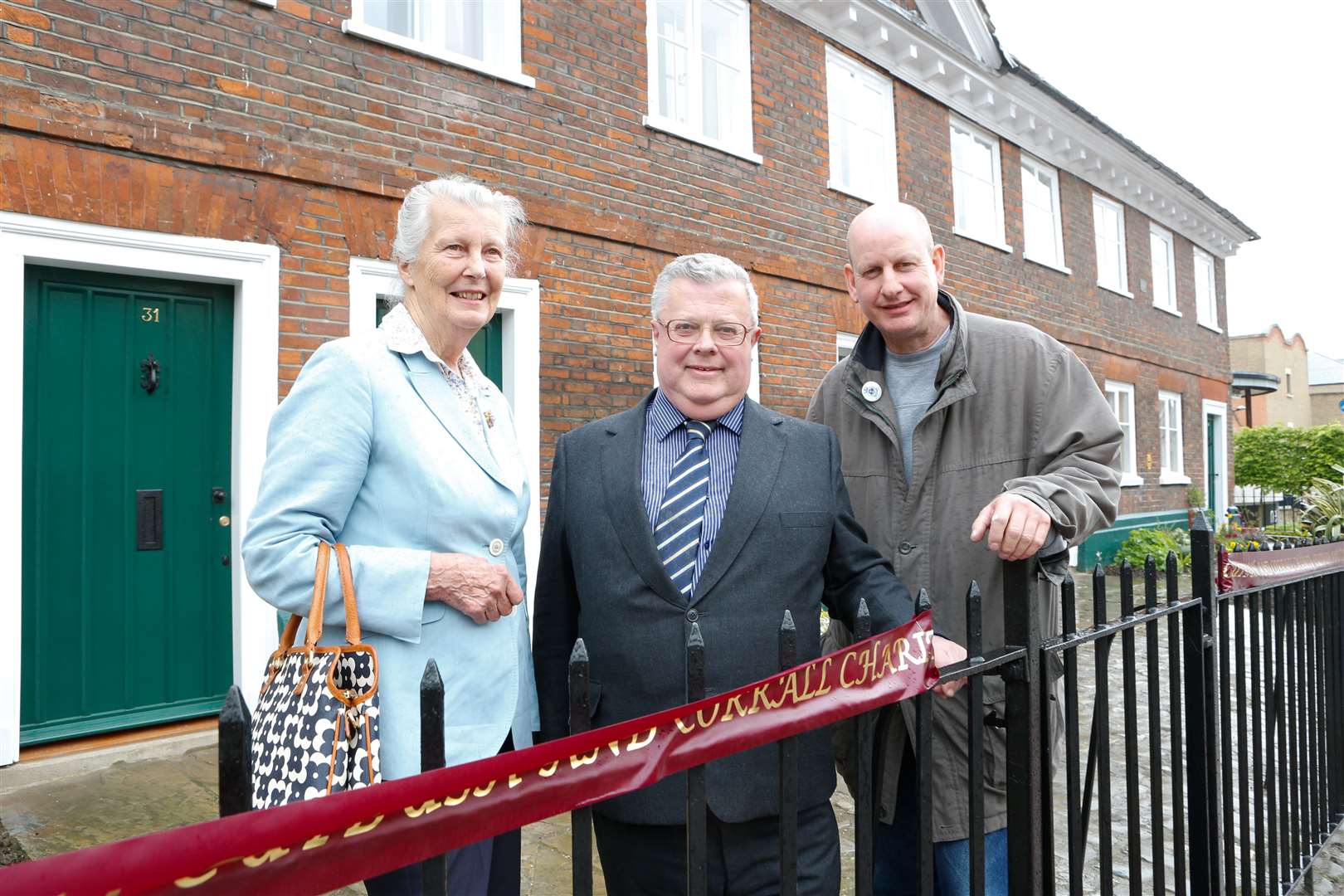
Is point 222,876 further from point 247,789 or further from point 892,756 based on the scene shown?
point 892,756

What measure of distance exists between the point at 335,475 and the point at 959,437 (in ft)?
4.68

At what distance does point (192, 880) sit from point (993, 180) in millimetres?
12447

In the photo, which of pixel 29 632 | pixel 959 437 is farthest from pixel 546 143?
pixel 959 437

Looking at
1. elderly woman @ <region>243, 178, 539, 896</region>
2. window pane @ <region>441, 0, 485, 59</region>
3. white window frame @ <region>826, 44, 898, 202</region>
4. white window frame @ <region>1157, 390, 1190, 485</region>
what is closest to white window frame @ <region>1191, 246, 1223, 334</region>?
white window frame @ <region>1157, 390, 1190, 485</region>

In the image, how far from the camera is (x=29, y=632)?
15.0ft

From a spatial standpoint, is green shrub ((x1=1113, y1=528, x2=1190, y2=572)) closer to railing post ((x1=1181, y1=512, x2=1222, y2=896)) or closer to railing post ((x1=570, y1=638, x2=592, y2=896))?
railing post ((x1=1181, y1=512, x2=1222, y2=896))

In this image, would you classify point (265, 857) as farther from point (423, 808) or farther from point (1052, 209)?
point (1052, 209)

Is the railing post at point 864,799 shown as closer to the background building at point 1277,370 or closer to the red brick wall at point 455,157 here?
the red brick wall at point 455,157

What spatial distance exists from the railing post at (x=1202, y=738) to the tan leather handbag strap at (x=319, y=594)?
2.26m

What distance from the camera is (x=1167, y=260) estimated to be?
1691 cm

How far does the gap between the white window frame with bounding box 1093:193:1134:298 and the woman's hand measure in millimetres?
14101

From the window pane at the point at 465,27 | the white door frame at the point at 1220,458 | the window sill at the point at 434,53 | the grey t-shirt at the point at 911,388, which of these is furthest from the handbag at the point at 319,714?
the white door frame at the point at 1220,458

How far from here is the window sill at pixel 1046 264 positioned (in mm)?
12025

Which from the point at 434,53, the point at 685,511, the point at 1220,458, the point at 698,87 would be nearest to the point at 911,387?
the point at 685,511
